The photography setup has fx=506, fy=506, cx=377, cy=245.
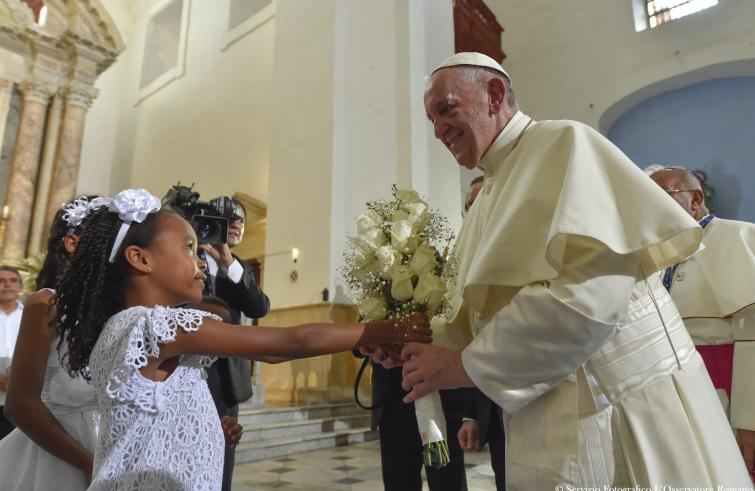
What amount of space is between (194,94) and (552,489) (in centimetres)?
1263

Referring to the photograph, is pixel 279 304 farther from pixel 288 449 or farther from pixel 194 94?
pixel 194 94

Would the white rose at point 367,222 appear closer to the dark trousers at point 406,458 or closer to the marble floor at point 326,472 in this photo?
the dark trousers at point 406,458

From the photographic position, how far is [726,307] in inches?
76.5

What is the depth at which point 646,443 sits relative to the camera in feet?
3.40

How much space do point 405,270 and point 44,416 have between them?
3.75ft

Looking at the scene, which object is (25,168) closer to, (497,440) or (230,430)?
(230,430)

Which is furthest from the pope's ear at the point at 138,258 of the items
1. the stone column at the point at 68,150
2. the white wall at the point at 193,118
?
the stone column at the point at 68,150

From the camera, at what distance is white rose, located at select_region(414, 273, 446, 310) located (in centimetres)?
141

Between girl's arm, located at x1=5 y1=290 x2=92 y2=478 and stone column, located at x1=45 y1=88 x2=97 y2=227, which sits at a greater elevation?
stone column, located at x1=45 y1=88 x2=97 y2=227

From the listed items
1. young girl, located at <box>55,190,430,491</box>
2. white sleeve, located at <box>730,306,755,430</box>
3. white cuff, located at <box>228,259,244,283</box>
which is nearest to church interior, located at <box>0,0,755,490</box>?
white cuff, located at <box>228,259,244,283</box>

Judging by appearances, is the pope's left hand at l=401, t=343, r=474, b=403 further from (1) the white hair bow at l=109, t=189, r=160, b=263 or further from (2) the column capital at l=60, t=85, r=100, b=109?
(2) the column capital at l=60, t=85, r=100, b=109

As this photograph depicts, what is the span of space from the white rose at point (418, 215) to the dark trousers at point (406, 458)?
3.50 ft

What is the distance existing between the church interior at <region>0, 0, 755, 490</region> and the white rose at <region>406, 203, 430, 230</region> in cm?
458

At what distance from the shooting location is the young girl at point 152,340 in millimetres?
1214
